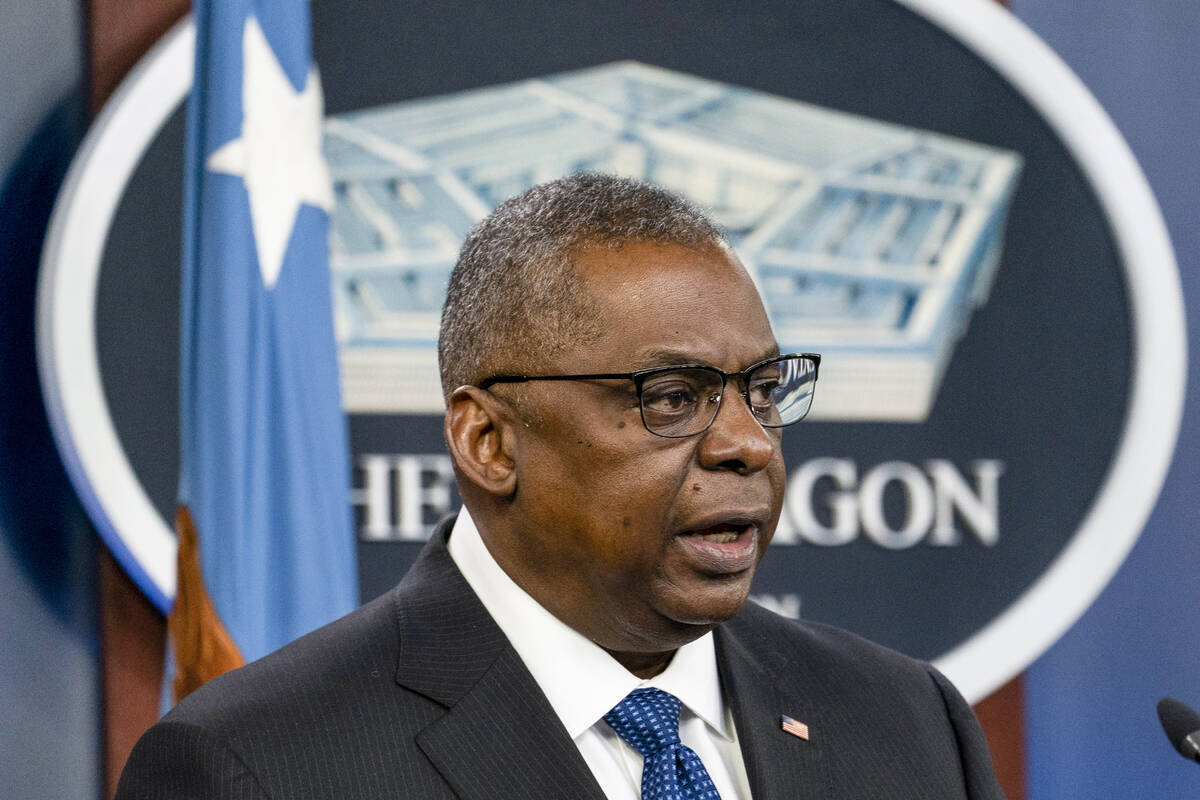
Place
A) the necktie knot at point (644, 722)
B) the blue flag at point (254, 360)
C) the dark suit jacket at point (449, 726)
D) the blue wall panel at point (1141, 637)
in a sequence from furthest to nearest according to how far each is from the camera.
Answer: the blue wall panel at point (1141, 637), the blue flag at point (254, 360), the necktie knot at point (644, 722), the dark suit jacket at point (449, 726)

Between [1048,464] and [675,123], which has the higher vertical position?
[675,123]

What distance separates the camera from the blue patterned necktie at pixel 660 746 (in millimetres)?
1377

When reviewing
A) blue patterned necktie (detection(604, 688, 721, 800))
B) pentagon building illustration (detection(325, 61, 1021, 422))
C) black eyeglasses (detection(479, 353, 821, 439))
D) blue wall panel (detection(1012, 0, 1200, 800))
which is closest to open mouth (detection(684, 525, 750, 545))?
black eyeglasses (detection(479, 353, 821, 439))

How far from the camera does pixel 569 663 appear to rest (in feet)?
4.74

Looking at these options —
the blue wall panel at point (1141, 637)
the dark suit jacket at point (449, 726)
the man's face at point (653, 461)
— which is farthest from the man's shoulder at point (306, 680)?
the blue wall panel at point (1141, 637)

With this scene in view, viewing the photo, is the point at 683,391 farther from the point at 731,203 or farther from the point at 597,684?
the point at 731,203

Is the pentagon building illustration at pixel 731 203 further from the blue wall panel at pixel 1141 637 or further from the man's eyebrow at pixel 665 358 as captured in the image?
the man's eyebrow at pixel 665 358

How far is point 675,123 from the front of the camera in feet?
10.3

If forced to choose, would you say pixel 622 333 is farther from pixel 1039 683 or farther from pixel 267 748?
pixel 1039 683

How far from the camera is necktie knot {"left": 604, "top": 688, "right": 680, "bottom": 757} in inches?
55.8

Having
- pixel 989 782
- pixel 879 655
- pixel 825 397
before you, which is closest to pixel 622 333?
pixel 879 655

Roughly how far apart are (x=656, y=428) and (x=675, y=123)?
195 centimetres

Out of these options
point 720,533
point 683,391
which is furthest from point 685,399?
point 720,533

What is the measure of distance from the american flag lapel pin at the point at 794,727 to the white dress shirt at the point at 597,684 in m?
0.07
